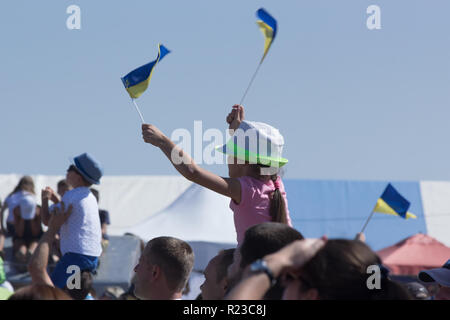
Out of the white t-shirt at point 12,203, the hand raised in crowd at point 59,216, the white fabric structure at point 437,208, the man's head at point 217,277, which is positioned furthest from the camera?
the white fabric structure at point 437,208

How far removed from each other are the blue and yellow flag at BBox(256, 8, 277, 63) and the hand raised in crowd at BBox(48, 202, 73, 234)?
1.97m

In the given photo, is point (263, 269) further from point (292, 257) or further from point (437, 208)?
point (437, 208)

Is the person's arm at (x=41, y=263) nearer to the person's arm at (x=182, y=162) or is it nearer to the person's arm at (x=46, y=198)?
the person's arm at (x=46, y=198)

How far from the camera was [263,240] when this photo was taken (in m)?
2.54

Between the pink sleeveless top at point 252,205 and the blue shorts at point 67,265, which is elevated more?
the pink sleeveless top at point 252,205

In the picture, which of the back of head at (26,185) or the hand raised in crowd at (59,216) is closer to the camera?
the hand raised in crowd at (59,216)

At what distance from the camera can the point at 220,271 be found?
3.51m

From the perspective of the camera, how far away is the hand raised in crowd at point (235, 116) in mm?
3971

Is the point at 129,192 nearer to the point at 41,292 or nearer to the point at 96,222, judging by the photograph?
the point at 96,222

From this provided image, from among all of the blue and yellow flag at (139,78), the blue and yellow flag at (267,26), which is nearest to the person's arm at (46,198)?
the blue and yellow flag at (139,78)

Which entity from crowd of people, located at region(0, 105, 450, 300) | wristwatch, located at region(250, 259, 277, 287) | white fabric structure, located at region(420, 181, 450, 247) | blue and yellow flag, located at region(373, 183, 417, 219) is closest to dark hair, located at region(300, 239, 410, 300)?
crowd of people, located at region(0, 105, 450, 300)

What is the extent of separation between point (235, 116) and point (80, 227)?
1.71 m
